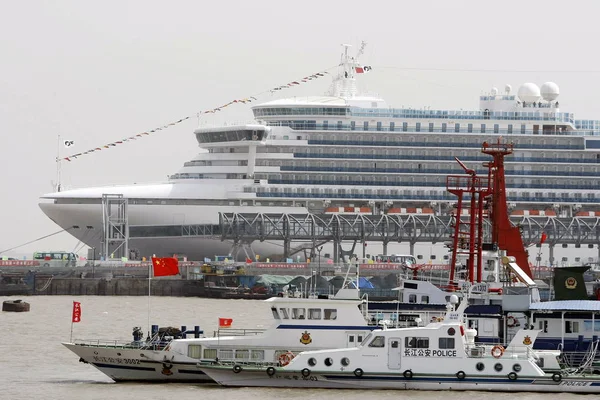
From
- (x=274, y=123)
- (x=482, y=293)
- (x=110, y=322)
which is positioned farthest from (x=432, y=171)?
(x=482, y=293)

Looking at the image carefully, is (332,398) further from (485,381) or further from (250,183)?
(250,183)

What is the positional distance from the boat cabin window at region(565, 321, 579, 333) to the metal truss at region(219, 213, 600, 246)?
68.6m

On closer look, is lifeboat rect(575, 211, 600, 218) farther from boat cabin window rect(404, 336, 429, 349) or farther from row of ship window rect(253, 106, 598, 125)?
boat cabin window rect(404, 336, 429, 349)

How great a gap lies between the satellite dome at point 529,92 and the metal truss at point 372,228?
11617mm

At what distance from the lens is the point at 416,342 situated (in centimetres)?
5350

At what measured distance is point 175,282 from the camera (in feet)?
385

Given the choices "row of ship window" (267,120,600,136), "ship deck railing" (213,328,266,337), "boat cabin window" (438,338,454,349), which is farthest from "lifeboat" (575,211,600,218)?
"boat cabin window" (438,338,454,349)

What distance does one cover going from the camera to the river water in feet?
173

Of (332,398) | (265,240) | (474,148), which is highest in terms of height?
(474,148)

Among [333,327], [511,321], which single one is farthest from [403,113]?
[333,327]

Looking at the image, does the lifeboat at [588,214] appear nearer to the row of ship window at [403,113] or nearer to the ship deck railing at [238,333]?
the row of ship window at [403,113]

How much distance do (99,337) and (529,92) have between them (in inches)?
2853

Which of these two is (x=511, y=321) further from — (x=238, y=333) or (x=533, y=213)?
(x=533, y=213)

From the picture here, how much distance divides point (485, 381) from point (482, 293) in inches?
457
